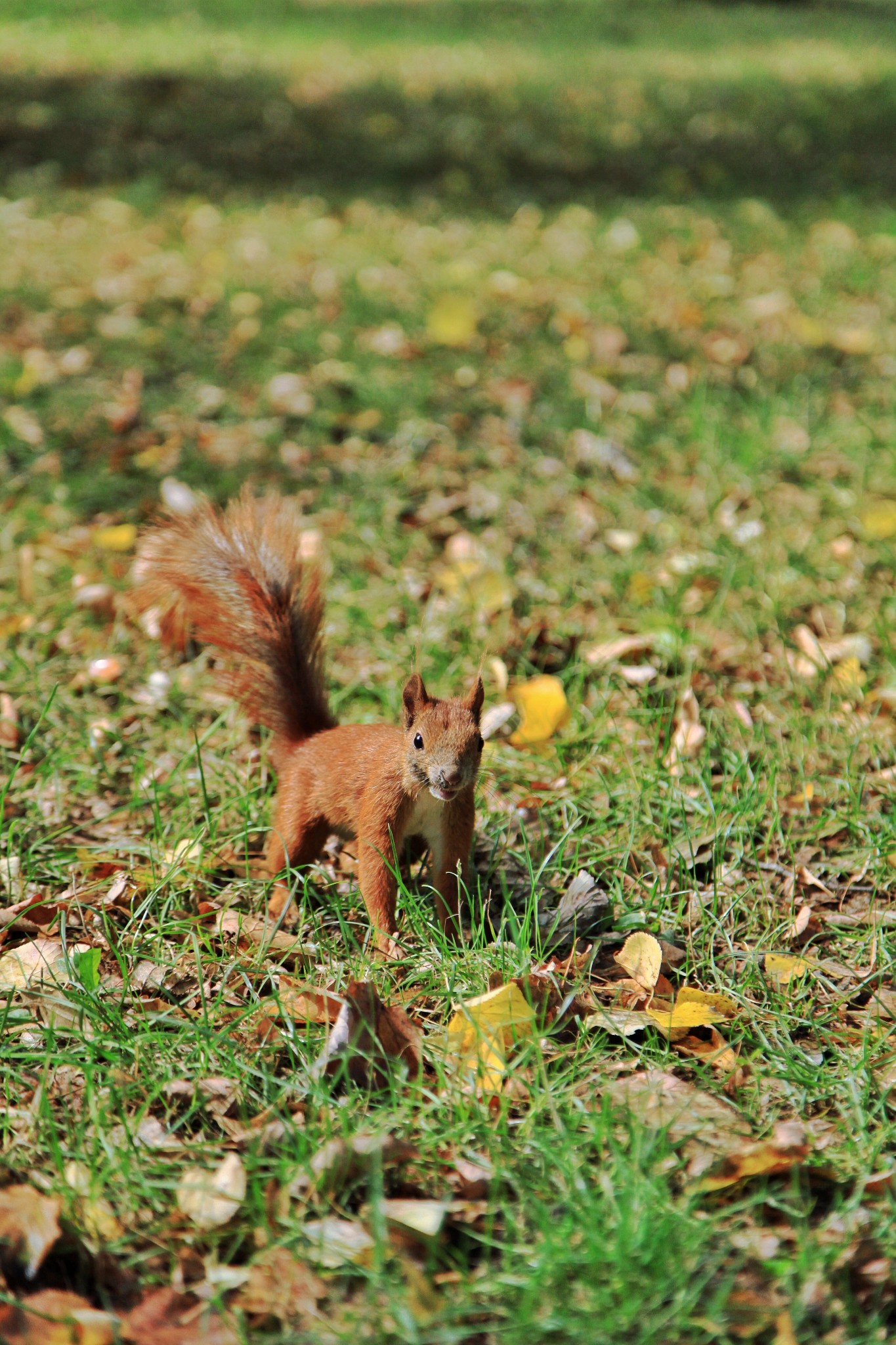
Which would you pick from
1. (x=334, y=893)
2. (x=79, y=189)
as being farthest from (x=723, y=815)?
(x=79, y=189)

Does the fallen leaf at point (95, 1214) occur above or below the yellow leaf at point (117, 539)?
A: below

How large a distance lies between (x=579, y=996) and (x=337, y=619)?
1.33 m

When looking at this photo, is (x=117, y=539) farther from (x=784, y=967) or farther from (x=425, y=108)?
(x=425, y=108)

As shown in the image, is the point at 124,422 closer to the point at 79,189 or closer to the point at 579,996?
the point at 579,996

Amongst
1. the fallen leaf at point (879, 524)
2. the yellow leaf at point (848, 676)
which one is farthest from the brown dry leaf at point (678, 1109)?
the fallen leaf at point (879, 524)

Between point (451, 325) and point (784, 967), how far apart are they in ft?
10.4

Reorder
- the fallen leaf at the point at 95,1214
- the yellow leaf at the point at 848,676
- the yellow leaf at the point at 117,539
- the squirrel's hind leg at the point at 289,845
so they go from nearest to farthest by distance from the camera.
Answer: the fallen leaf at the point at 95,1214, the squirrel's hind leg at the point at 289,845, the yellow leaf at the point at 848,676, the yellow leaf at the point at 117,539

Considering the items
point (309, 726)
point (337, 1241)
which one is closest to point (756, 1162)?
point (337, 1241)

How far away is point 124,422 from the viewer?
3.73 metres

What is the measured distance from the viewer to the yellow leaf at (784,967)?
183 centimetres

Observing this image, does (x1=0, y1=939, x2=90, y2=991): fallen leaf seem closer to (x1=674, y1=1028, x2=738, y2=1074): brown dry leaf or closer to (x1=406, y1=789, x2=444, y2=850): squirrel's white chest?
(x1=406, y1=789, x2=444, y2=850): squirrel's white chest

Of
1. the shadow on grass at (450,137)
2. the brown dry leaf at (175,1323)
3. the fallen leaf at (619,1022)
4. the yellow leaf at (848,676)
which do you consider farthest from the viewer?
the shadow on grass at (450,137)

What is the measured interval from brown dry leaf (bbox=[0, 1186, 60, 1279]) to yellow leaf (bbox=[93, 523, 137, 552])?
198 cm

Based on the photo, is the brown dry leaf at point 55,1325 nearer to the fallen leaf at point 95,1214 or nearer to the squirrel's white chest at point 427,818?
the fallen leaf at point 95,1214
